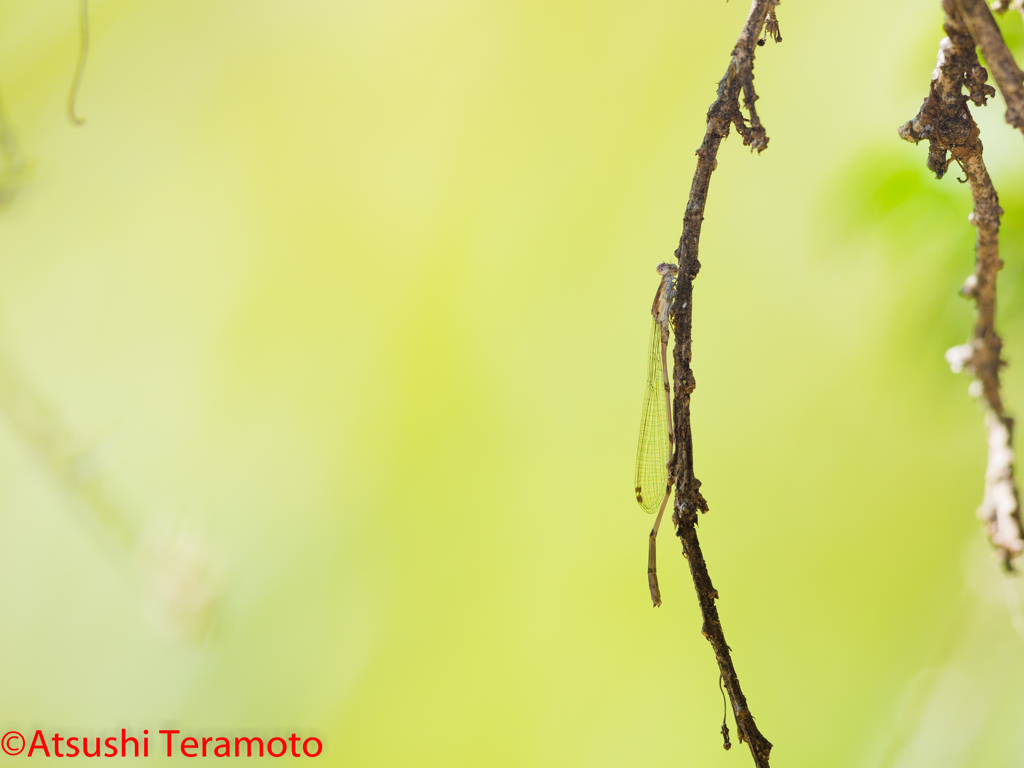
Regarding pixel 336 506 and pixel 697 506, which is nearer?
pixel 697 506

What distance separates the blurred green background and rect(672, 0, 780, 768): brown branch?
33.0 inches

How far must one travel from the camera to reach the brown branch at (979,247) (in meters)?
0.23

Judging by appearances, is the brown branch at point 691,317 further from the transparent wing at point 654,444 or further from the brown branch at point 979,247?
the transparent wing at point 654,444

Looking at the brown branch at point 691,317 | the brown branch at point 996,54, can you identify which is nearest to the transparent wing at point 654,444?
the brown branch at point 691,317

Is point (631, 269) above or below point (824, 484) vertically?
above

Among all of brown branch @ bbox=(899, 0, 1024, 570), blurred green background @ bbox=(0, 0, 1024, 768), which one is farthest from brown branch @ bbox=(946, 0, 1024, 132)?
blurred green background @ bbox=(0, 0, 1024, 768)

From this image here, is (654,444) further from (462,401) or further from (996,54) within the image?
(462,401)

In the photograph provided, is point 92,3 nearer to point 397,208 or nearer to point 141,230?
point 141,230

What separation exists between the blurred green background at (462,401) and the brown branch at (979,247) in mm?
816

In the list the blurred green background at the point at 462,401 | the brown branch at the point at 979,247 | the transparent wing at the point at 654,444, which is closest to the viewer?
the brown branch at the point at 979,247

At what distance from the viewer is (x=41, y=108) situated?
41.6 inches

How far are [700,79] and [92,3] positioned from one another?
3.49ft


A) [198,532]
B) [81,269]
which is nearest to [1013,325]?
[198,532]

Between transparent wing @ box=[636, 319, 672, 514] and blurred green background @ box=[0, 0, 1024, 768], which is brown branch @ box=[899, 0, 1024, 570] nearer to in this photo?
transparent wing @ box=[636, 319, 672, 514]
